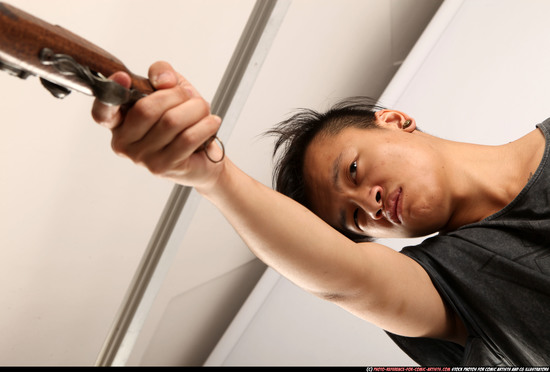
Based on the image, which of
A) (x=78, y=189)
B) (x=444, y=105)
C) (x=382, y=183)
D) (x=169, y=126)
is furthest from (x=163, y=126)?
(x=444, y=105)

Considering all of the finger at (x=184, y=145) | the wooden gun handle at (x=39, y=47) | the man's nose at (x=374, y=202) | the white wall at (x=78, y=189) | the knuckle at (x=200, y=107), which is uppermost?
the wooden gun handle at (x=39, y=47)

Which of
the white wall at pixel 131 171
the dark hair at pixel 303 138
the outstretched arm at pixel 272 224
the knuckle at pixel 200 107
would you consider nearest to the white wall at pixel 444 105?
the white wall at pixel 131 171

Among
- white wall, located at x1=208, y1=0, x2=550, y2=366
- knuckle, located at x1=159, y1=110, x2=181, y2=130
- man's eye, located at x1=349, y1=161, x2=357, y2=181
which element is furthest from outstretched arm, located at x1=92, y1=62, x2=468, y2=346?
white wall, located at x1=208, y1=0, x2=550, y2=366

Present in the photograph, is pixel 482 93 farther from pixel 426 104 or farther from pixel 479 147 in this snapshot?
pixel 479 147

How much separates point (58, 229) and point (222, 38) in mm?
409

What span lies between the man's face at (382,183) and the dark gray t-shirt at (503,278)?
0.05 m

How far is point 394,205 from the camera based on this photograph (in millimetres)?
689

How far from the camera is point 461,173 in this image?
715 millimetres

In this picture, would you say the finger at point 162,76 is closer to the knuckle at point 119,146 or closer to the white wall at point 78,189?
the knuckle at point 119,146

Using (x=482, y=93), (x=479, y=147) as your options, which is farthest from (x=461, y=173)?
(x=482, y=93)

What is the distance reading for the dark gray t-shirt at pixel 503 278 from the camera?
1.95ft

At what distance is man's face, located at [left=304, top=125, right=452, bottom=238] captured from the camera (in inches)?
26.9

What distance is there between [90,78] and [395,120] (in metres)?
0.58

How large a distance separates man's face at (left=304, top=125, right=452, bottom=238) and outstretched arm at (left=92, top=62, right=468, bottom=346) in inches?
3.0
